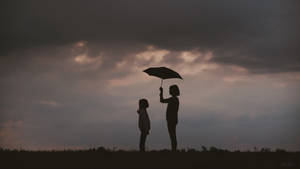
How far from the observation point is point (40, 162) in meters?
17.3

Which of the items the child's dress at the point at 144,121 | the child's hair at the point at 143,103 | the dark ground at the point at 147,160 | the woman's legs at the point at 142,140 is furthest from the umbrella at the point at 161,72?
the dark ground at the point at 147,160

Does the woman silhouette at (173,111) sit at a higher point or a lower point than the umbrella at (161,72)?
lower

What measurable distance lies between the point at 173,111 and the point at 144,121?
1490mm

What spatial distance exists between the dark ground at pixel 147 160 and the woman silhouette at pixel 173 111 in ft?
2.81

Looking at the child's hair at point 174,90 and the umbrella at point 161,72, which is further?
the umbrella at point 161,72

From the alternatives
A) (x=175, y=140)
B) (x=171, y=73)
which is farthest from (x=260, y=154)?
(x=171, y=73)

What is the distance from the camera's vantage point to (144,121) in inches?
845

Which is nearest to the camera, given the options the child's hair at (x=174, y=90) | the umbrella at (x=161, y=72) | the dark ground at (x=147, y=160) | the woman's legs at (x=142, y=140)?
the dark ground at (x=147, y=160)

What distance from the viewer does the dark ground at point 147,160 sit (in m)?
16.6

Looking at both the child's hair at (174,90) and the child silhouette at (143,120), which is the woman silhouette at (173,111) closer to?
the child's hair at (174,90)

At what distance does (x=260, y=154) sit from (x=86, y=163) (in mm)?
7687

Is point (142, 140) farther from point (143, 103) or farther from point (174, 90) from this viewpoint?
point (174, 90)

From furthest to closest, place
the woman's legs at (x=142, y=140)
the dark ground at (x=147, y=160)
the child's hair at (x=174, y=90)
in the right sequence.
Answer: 1. the woman's legs at (x=142, y=140)
2. the child's hair at (x=174, y=90)
3. the dark ground at (x=147, y=160)

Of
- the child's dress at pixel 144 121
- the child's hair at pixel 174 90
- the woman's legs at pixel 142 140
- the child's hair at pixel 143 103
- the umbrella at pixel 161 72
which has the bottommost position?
the woman's legs at pixel 142 140
